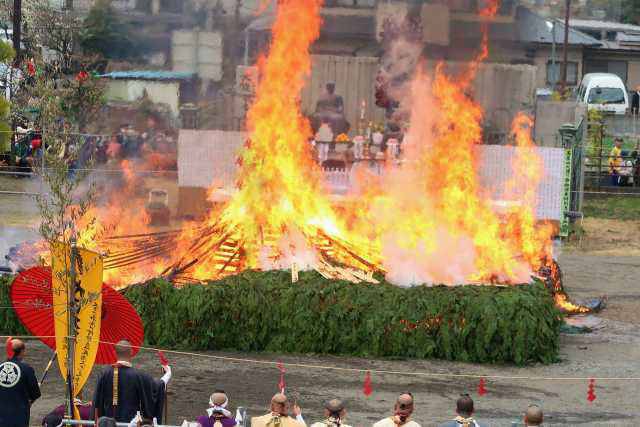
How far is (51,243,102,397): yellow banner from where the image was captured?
11711 mm

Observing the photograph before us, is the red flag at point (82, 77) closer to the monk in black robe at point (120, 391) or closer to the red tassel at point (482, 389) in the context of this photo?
the red tassel at point (482, 389)

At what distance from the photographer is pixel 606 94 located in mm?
42469

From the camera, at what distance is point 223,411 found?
390 inches

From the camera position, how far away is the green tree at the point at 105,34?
25.8m

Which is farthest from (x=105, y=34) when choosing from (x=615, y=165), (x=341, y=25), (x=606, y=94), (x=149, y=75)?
(x=606, y=94)

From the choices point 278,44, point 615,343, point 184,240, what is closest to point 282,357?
point 184,240

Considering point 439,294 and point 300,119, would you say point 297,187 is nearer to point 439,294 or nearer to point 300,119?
point 300,119

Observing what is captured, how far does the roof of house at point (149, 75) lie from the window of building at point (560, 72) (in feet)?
64.7

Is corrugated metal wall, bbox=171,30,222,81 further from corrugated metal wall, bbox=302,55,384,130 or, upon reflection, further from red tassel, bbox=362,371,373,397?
red tassel, bbox=362,371,373,397

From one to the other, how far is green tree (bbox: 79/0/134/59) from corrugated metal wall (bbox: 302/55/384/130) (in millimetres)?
3936

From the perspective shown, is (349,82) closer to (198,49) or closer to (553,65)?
(198,49)

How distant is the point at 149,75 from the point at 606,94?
19423mm

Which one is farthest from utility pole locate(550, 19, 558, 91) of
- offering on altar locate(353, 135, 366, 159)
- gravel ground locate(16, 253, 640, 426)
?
gravel ground locate(16, 253, 640, 426)

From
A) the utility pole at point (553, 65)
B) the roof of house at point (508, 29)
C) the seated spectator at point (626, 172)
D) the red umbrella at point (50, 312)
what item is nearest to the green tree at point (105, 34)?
the roof of house at point (508, 29)
